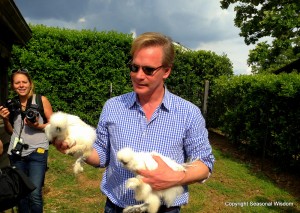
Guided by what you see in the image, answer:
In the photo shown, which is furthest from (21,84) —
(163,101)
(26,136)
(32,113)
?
(163,101)

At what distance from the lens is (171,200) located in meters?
2.14

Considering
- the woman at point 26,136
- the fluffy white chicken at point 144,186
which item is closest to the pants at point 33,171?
the woman at point 26,136

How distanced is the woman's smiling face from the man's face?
2.76 metres

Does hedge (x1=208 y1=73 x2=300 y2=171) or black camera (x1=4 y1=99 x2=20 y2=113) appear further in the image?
hedge (x1=208 y1=73 x2=300 y2=171)

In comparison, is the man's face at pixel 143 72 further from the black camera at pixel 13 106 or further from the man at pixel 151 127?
the black camera at pixel 13 106

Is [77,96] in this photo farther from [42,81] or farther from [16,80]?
[16,80]

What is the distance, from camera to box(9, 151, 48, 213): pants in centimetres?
450

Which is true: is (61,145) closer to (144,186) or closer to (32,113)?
(144,186)

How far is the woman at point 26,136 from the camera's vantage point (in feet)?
14.7

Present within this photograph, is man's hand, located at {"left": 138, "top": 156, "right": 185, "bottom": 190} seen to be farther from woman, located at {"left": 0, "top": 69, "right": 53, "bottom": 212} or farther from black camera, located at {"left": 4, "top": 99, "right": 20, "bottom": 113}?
black camera, located at {"left": 4, "top": 99, "right": 20, "bottom": 113}

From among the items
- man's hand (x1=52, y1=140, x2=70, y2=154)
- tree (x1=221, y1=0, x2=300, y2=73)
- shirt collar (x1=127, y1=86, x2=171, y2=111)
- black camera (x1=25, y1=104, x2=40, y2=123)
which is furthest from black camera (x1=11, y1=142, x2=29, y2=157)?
tree (x1=221, y1=0, x2=300, y2=73)

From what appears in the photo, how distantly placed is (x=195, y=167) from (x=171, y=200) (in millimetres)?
269

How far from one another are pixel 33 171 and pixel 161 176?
3.04 m
